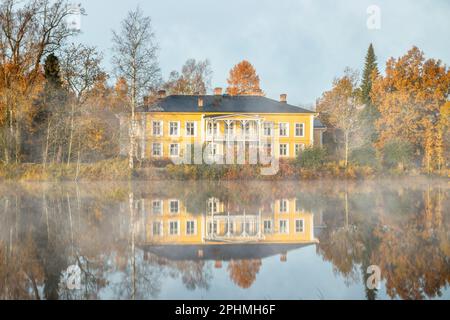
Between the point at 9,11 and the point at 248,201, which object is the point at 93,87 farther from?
the point at 248,201

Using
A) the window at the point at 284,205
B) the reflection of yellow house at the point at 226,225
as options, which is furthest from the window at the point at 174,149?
the reflection of yellow house at the point at 226,225

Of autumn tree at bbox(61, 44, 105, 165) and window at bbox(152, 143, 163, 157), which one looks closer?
autumn tree at bbox(61, 44, 105, 165)

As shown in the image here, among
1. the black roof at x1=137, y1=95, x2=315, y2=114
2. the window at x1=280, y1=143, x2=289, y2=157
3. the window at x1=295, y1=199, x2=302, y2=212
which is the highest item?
the black roof at x1=137, y1=95, x2=315, y2=114

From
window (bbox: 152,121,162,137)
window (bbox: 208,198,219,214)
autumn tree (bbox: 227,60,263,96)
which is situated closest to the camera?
window (bbox: 208,198,219,214)

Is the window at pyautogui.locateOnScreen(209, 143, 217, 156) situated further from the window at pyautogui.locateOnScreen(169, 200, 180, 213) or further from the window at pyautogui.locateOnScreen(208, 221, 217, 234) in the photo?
the window at pyautogui.locateOnScreen(208, 221, 217, 234)

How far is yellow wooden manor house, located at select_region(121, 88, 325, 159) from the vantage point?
130 ft

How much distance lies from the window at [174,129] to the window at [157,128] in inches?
35.7

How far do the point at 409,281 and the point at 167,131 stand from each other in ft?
114

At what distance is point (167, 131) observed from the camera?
40.0 m

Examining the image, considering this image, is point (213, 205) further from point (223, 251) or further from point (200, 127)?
point (200, 127)

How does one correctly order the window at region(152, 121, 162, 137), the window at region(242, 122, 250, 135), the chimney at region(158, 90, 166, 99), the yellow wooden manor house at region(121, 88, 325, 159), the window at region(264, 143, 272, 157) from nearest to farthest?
1. the chimney at region(158, 90, 166, 99)
2. the yellow wooden manor house at region(121, 88, 325, 159)
3. the window at region(152, 121, 162, 137)
4. the window at region(264, 143, 272, 157)
5. the window at region(242, 122, 250, 135)

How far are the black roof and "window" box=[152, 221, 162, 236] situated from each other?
27.9m

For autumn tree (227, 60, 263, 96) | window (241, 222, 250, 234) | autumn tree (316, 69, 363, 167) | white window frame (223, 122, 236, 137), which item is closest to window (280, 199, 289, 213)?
window (241, 222, 250, 234)
